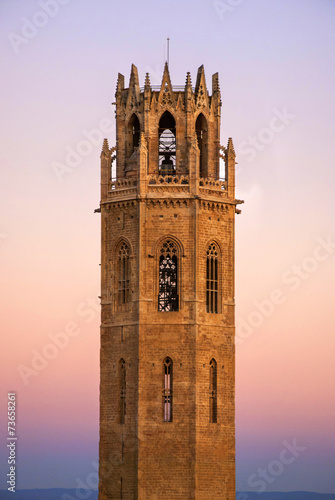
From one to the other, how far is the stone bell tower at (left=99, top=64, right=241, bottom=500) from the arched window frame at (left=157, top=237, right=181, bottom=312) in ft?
0.21

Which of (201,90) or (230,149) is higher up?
(201,90)

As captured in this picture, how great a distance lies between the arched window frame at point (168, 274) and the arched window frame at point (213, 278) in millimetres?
2034

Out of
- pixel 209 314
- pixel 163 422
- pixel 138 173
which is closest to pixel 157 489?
pixel 163 422

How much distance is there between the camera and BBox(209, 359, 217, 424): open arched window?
106m

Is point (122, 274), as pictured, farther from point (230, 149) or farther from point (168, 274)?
point (230, 149)

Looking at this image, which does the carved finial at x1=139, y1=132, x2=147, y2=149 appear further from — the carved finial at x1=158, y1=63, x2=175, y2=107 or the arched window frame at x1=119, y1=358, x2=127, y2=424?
the arched window frame at x1=119, y1=358, x2=127, y2=424

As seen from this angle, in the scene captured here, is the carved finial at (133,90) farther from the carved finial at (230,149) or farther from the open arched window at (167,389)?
the open arched window at (167,389)

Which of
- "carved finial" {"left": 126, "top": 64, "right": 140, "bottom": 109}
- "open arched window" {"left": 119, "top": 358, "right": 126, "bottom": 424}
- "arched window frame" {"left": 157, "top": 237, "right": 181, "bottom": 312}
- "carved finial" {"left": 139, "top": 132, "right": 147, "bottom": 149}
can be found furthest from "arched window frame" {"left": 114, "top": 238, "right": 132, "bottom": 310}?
"carved finial" {"left": 126, "top": 64, "right": 140, "bottom": 109}

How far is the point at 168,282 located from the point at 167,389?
6.88 metres

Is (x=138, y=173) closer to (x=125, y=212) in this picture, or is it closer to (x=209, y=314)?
(x=125, y=212)

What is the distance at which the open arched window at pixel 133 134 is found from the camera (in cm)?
11006

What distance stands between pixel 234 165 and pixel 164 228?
710 centimetres

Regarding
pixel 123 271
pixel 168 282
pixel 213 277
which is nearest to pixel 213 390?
pixel 213 277

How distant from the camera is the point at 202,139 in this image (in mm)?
110312
